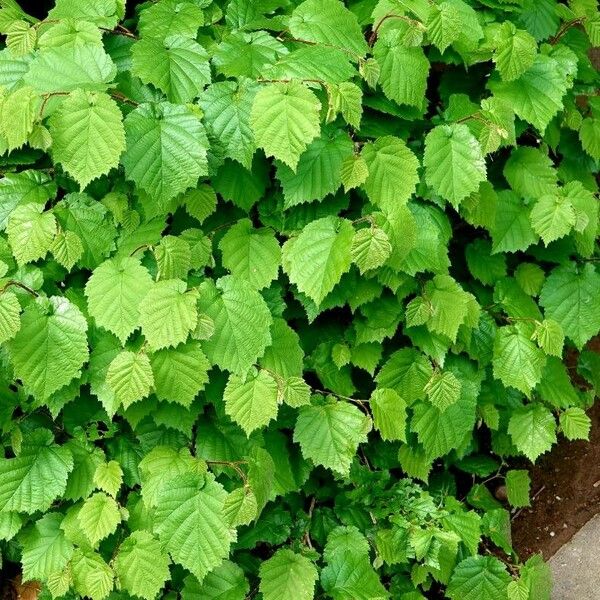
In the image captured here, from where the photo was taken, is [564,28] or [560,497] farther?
[560,497]

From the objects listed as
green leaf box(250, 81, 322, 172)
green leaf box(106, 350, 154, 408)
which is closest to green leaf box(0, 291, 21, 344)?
green leaf box(106, 350, 154, 408)

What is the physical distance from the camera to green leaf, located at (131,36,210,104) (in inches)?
103

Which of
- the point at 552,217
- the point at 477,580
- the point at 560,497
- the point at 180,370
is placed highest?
the point at 552,217

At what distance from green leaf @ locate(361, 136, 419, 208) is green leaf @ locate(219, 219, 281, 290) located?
0.37m

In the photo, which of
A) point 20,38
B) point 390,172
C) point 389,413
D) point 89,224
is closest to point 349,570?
point 389,413

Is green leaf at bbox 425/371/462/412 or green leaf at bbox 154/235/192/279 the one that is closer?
green leaf at bbox 154/235/192/279

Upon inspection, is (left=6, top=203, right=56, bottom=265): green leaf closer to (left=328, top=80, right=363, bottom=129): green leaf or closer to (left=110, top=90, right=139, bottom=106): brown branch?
(left=110, top=90, right=139, bottom=106): brown branch

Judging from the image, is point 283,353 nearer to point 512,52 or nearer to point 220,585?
point 220,585

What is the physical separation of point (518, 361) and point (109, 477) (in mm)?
1480

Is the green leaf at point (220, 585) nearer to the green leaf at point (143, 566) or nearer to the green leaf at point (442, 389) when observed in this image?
the green leaf at point (143, 566)

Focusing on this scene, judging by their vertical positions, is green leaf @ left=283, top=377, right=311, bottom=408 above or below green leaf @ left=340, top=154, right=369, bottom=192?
below

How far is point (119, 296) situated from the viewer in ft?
8.40

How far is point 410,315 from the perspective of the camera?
2861 mm

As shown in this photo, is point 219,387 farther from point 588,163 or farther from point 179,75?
point 588,163
